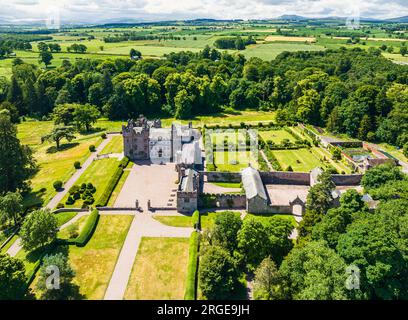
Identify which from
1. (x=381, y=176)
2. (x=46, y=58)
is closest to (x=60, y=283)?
(x=381, y=176)

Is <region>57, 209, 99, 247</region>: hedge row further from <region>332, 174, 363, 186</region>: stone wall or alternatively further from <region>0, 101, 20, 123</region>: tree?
<region>0, 101, 20, 123</region>: tree

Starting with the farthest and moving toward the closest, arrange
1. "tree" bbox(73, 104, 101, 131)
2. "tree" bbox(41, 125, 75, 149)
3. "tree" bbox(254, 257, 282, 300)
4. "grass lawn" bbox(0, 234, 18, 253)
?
1. "tree" bbox(73, 104, 101, 131)
2. "tree" bbox(41, 125, 75, 149)
3. "grass lawn" bbox(0, 234, 18, 253)
4. "tree" bbox(254, 257, 282, 300)

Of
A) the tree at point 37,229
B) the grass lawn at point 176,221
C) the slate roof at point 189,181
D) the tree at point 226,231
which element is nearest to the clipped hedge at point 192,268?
the grass lawn at point 176,221

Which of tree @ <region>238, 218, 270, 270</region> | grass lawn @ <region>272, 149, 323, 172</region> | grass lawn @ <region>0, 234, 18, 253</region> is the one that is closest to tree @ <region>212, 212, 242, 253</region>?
tree @ <region>238, 218, 270, 270</region>

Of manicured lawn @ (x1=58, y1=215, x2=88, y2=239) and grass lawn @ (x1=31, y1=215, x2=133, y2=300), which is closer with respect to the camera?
grass lawn @ (x1=31, y1=215, x2=133, y2=300)

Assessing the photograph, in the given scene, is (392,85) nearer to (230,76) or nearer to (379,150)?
(379,150)

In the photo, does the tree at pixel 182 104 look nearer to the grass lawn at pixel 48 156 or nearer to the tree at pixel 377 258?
the grass lawn at pixel 48 156
